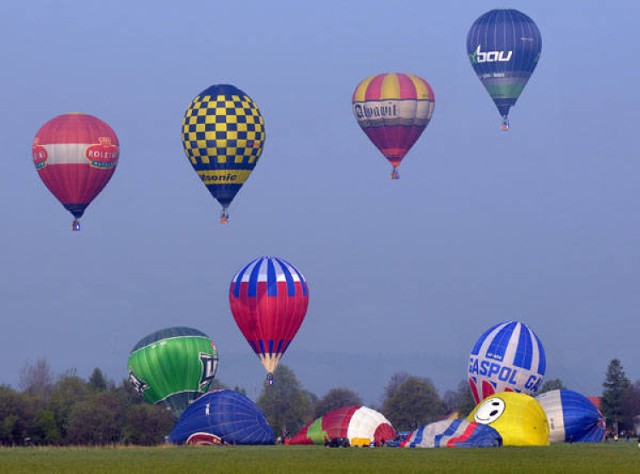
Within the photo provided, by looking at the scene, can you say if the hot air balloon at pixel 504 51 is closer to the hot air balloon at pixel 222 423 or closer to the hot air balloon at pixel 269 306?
the hot air balloon at pixel 269 306

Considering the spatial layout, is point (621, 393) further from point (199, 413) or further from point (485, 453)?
point (485, 453)

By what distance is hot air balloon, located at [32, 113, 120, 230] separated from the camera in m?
87.7

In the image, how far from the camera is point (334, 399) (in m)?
161

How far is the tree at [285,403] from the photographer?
156 m

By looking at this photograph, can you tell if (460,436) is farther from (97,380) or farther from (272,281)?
(97,380)

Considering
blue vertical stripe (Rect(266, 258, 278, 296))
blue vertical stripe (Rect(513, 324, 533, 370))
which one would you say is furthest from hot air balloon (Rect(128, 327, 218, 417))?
blue vertical stripe (Rect(513, 324, 533, 370))

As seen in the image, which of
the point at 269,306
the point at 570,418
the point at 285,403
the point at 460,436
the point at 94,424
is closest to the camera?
the point at 460,436

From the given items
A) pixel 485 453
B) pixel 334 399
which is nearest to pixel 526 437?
pixel 485 453

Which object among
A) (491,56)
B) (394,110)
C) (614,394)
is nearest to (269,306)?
(394,110)

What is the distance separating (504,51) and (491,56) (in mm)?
869

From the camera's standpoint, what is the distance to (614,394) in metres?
126

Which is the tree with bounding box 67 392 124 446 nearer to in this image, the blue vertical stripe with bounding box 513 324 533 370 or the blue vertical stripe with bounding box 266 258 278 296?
the blue vertical stripe with bounding box 266 258 278 296

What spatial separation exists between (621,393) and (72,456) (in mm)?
72464

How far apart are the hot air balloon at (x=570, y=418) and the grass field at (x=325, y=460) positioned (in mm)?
5399
